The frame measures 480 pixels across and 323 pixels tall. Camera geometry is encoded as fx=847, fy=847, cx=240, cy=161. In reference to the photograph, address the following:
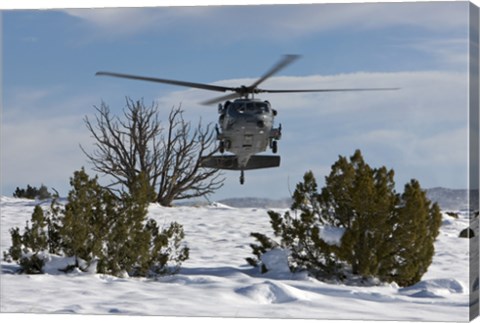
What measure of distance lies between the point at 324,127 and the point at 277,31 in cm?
126

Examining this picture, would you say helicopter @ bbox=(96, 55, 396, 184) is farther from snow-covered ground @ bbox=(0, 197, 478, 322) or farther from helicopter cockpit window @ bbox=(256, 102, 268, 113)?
snow-covered ground @ bbox=(0, 197, 478, 322)

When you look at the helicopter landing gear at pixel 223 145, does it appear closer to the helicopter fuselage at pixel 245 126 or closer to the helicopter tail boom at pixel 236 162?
the helicopter fuselage at pixel 245 126

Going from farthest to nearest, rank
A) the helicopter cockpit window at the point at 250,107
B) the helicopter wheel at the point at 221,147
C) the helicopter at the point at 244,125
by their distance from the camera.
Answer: the helicopter cockpit window at the point at 250,107, the helicopter wheel at the point at 221,147, the helicopter at the point at 244,125

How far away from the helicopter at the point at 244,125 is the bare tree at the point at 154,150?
0.32 meters

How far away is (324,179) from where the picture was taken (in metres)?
11.3

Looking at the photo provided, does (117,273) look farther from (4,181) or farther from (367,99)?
(367,99)

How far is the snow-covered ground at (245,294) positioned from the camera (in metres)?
9.19

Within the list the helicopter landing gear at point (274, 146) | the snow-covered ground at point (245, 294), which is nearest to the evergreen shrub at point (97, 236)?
the snow-covered ground at point (245, 294)

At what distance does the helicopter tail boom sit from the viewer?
10.2m

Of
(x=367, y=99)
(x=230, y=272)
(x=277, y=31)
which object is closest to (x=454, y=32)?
(x=367, y=99)

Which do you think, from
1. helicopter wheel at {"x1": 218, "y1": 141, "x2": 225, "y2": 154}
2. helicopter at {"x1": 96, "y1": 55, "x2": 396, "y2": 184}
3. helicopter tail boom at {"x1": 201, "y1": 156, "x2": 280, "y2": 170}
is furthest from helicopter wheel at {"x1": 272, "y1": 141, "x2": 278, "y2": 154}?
helicopter wheel at {"x1": 218, "y1": 141, "x2": 225, "y2": 154}

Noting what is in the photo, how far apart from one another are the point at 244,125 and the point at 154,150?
146 cm

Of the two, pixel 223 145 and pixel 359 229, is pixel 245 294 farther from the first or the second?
pixel 223 145

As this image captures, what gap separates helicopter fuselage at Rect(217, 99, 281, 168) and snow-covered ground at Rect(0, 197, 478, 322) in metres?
1.33
